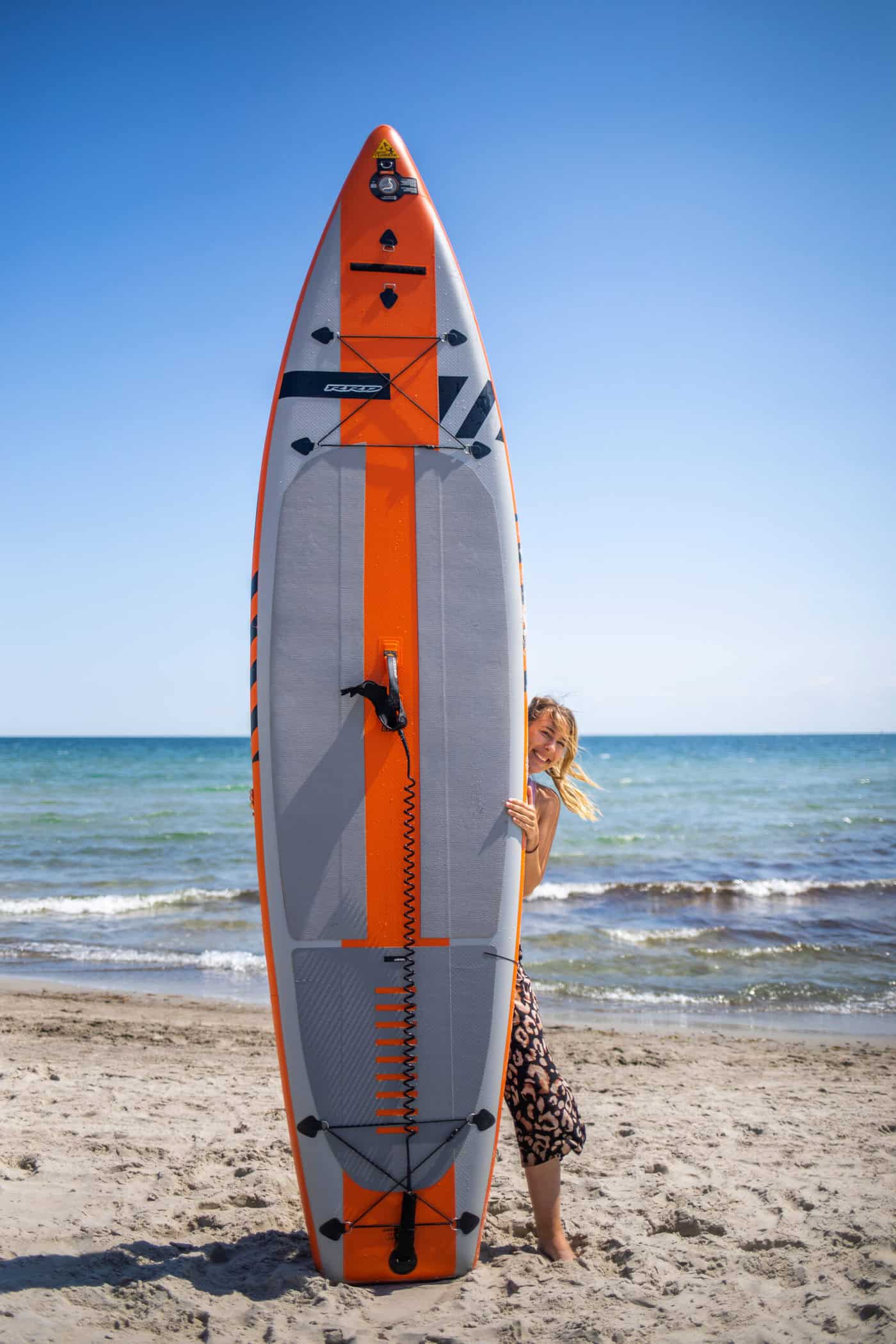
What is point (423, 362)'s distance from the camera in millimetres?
3141

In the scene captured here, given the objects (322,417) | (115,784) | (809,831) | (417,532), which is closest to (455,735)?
(417,532)

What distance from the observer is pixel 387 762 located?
2922 millimetres

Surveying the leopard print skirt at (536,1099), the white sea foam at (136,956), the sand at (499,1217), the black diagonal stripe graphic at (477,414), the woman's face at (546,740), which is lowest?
the white sea foam at (136,956)

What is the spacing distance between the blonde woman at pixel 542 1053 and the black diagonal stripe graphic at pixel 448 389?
1040mm

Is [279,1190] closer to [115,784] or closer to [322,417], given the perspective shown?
[322,417]

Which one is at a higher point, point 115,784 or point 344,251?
point 344,251

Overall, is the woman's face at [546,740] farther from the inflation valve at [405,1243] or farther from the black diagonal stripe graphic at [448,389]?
the inflation valve at [405,1243]

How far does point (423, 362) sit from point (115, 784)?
2367 cm

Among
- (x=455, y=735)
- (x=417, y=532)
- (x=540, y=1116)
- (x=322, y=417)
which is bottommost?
(x=540, y=1116)

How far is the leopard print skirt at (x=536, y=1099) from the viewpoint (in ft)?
8.83

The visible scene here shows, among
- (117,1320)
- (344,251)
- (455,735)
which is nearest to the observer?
(117,1320)

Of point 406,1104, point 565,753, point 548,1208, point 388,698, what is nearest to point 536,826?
point 565,753

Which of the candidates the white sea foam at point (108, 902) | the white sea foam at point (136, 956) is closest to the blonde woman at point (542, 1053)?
the white sea foam at point (136, 956)

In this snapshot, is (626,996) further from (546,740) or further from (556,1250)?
(546,740)
